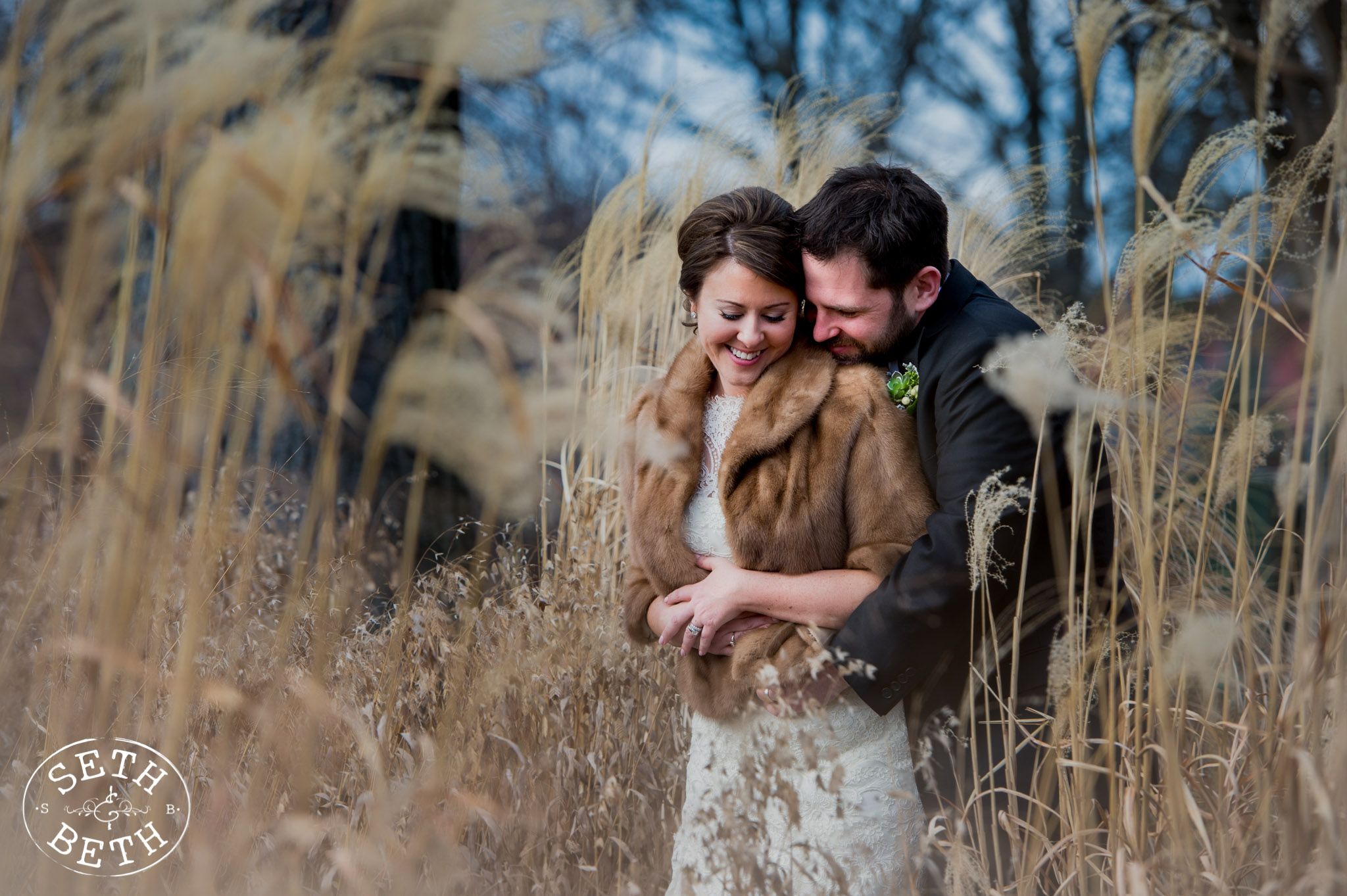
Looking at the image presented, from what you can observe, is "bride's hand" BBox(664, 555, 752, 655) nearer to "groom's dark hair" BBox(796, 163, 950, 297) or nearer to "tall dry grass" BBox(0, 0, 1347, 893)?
"tall dry grass" BBox(0, 0, 1347, 893)

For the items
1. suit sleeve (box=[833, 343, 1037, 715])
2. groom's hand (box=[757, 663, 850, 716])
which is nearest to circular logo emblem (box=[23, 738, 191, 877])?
groom's hand (box=[757, 663, 850, 716])

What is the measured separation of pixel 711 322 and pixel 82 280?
999mm

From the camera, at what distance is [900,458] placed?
1.61m

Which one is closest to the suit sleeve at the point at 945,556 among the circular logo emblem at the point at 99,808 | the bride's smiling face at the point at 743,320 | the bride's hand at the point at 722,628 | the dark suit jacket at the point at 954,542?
the dark suit jacket at the point at 954,542

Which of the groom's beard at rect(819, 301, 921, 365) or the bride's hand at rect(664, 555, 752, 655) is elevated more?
the groom's beard at rect(819, 301, 921, 365)

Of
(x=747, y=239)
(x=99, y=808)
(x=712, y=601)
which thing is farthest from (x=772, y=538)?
(x=99, y=808)

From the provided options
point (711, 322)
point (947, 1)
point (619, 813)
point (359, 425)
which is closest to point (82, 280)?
point (711, 322)

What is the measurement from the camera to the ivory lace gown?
142cm

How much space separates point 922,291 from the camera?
1751 mm

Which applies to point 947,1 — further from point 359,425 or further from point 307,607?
point 307,607

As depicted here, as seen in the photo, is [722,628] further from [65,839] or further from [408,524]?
[65,839]

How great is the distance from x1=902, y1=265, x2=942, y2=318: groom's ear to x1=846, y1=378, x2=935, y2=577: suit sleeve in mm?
226

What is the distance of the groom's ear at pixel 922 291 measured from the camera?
1.73 metres

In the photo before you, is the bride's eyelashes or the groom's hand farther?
the bride's eyelashes
